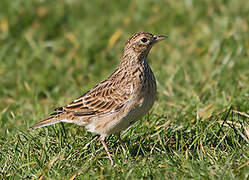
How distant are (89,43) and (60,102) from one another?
2.55 m

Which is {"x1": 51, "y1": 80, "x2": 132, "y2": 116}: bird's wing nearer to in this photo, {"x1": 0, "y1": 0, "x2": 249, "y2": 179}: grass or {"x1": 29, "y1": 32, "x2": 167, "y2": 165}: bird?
{"x1": 29, "y1": 32, "x2": 167, "y2": 165}: bird

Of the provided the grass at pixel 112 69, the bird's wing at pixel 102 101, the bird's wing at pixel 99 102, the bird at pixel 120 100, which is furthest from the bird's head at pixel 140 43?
the grass at pixel 112 69

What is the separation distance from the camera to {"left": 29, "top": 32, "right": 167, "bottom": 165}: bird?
6203 millimetres

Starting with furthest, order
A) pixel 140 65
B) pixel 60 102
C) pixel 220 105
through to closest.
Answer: pixel 60 102 → pixel 220 105 → pixel 140 65

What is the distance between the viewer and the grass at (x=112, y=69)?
580 cm

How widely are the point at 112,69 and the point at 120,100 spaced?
4322 mm

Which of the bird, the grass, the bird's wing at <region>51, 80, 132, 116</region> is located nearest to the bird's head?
the bird

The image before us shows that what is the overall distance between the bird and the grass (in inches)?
10.2

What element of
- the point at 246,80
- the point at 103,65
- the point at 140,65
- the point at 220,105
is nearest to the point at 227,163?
the point at 140,65

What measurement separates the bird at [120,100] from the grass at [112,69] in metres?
0.26

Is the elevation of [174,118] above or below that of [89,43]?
below

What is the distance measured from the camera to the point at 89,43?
11016 mm

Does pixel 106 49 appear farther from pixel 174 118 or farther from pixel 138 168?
pixel 138 168

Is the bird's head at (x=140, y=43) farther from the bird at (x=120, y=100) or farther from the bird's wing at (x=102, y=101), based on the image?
the bird's wing at (x=102, y=101)
